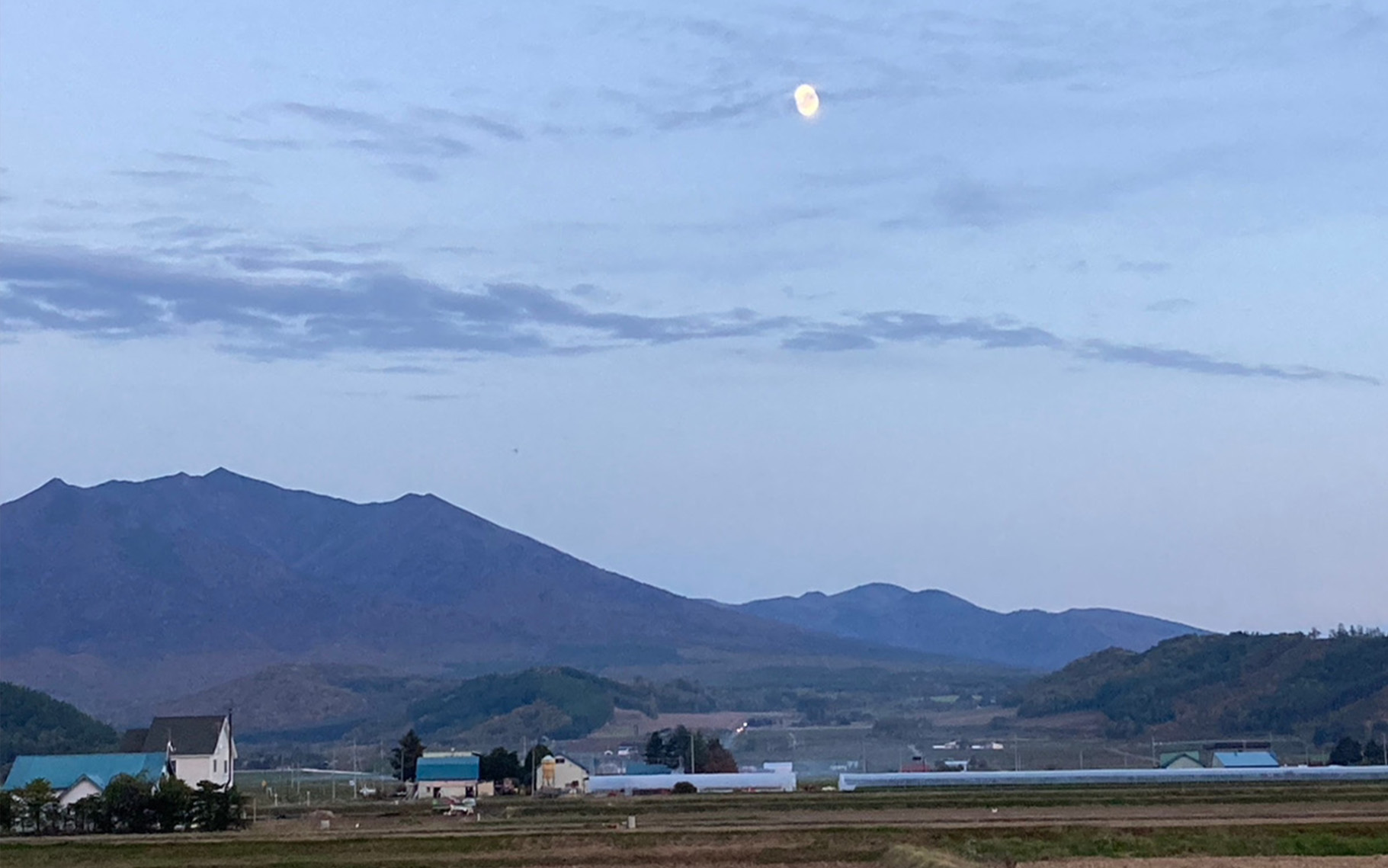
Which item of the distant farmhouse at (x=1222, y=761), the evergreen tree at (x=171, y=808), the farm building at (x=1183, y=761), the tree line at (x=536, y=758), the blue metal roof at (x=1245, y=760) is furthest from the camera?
the farm building at (x=1183, y=761)

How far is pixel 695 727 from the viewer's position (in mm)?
193500

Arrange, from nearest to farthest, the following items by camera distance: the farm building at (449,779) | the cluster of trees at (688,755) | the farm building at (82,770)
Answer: the farm building at (82,770) < the farm building at (449,779) < the cluster of trees at (688,755)

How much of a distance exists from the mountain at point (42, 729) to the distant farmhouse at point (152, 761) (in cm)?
4533

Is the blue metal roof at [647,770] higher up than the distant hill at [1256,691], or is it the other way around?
the distant hill at [1256,691]

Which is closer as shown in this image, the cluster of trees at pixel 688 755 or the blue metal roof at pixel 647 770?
the blue metal roof at pixel 647 770

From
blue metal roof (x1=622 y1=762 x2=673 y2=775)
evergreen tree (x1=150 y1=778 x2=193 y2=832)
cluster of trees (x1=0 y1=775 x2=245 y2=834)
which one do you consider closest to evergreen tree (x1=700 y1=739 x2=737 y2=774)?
blue metal roof (x1=622 y1=762 x2=673 y2=775)

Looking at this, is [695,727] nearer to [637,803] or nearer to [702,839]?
[637,803]

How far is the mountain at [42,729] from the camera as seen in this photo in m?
128

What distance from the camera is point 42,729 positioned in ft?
459

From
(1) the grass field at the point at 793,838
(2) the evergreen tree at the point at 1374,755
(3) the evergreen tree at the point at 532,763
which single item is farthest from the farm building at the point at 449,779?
(2) the evergreen tree at the point at 1374,755

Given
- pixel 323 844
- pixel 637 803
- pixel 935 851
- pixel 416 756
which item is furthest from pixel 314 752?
pixel 935 851

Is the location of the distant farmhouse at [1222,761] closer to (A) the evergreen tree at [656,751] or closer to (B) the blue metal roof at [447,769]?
(A) the evergreen tree at [656,751]

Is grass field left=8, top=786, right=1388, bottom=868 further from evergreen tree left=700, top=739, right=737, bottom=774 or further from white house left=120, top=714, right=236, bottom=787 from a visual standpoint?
evergreen tree left=700, top=739, right=737, bottom=774

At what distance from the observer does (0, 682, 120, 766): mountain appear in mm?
127750
